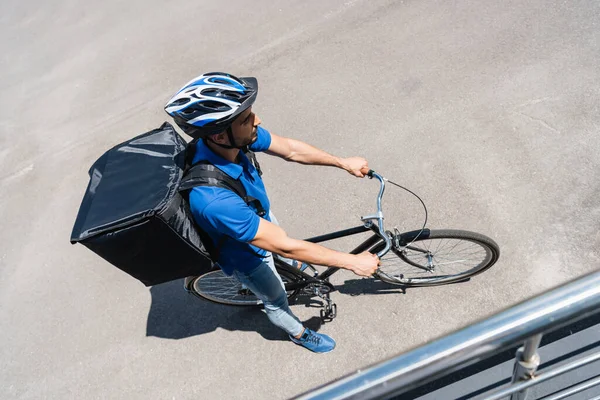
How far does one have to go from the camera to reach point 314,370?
3.88 metres

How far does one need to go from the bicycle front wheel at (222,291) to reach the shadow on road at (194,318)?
14 cm

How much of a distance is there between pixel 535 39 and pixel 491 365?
3869 millimetres

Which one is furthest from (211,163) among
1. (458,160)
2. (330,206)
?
(458,160)

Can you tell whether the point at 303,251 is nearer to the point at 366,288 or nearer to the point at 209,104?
the point at 209,104

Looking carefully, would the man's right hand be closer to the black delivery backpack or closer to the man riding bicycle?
the man riding bicycle

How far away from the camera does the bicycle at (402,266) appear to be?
3.37 meters

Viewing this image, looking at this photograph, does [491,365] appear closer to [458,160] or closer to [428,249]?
[428,249]

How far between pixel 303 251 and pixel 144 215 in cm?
92

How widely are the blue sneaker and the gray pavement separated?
0.08m

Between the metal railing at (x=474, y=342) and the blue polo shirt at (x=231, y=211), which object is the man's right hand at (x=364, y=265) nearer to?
the blue polo shirt at (x=231, y=211)

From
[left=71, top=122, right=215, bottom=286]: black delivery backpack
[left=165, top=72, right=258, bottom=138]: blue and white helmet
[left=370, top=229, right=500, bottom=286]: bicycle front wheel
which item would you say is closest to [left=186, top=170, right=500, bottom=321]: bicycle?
[left=370, top=229, right=500, bottom=286]: bicycle front wheel

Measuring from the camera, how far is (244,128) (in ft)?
8.61

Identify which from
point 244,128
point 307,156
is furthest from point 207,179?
point 307,156

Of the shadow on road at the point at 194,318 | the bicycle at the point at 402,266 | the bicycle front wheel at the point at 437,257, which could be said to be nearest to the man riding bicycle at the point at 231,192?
the bicycle at the point at 402,266
